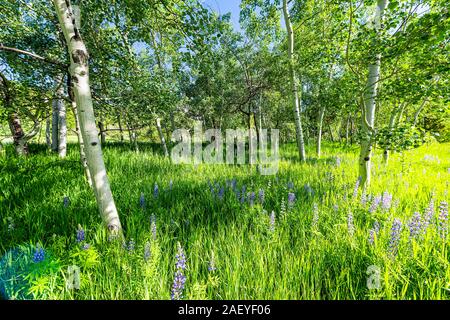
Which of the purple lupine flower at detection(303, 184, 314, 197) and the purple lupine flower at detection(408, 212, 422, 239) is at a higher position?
the purple lupine flower at detection(408, 212, 422, 239)

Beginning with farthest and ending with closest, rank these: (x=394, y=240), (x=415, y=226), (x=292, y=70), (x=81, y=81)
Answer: (x=292, y=70)
(x=415, y=226)
(x=81, y=81)
(x=394, y=240)

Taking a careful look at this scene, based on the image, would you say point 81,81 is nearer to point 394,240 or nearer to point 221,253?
point 221,253

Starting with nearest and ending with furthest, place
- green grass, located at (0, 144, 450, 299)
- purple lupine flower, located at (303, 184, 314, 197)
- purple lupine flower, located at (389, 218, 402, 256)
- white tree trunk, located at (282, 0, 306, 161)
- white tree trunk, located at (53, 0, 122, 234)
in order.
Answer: green grass, located at (0, 144, 450, 299)
purple lupine flower, located at (389, 218, 402, 256)
white tree trunk, located at (53, 0, 122, 234)
purple lupine flower, located at (303, 184, 314, 197)
white tree trunk, located at (282, 0, 306, 161)

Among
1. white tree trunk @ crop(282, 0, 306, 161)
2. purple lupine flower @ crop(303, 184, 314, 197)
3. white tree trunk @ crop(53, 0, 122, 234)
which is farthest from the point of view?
white tree trunk @ crop(282, 0, 306, 161)

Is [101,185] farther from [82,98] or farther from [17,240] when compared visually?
[17,240]

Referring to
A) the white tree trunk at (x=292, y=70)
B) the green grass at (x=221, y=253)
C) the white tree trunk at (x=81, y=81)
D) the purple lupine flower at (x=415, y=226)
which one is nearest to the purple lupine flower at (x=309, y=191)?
the green grass at (x=221, y=253)

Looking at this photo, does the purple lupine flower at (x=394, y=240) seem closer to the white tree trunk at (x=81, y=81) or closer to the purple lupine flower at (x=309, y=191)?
the purple lupine flower at (x=309, y=191)

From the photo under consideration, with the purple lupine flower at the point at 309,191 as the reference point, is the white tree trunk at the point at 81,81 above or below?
above

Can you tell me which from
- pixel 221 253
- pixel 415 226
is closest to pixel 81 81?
pixel 221 253

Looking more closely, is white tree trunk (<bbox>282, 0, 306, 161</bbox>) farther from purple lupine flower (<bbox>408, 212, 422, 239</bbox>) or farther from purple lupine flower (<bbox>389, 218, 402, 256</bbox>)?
purple lupine flower (<bbox>389, 218, 402, 256</bbox>)

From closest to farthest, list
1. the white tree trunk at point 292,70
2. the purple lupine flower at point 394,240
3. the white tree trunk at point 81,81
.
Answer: the purple lupine flower at point 394,240
the white tree trunk at point 81,81
the white tree trunk at point 292,70

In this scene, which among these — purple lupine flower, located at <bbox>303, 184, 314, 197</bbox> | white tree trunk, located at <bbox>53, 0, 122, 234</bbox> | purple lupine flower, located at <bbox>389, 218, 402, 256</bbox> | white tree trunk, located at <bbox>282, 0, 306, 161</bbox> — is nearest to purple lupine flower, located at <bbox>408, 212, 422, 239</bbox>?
purple lupine flower, located at <bbox>389, 218, 402, 256</bbox>

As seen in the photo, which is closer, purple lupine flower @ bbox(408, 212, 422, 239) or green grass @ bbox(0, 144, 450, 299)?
green grass @ bbox(0, 144, 450, 299)

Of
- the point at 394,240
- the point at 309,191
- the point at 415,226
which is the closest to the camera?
the point at 394,240
